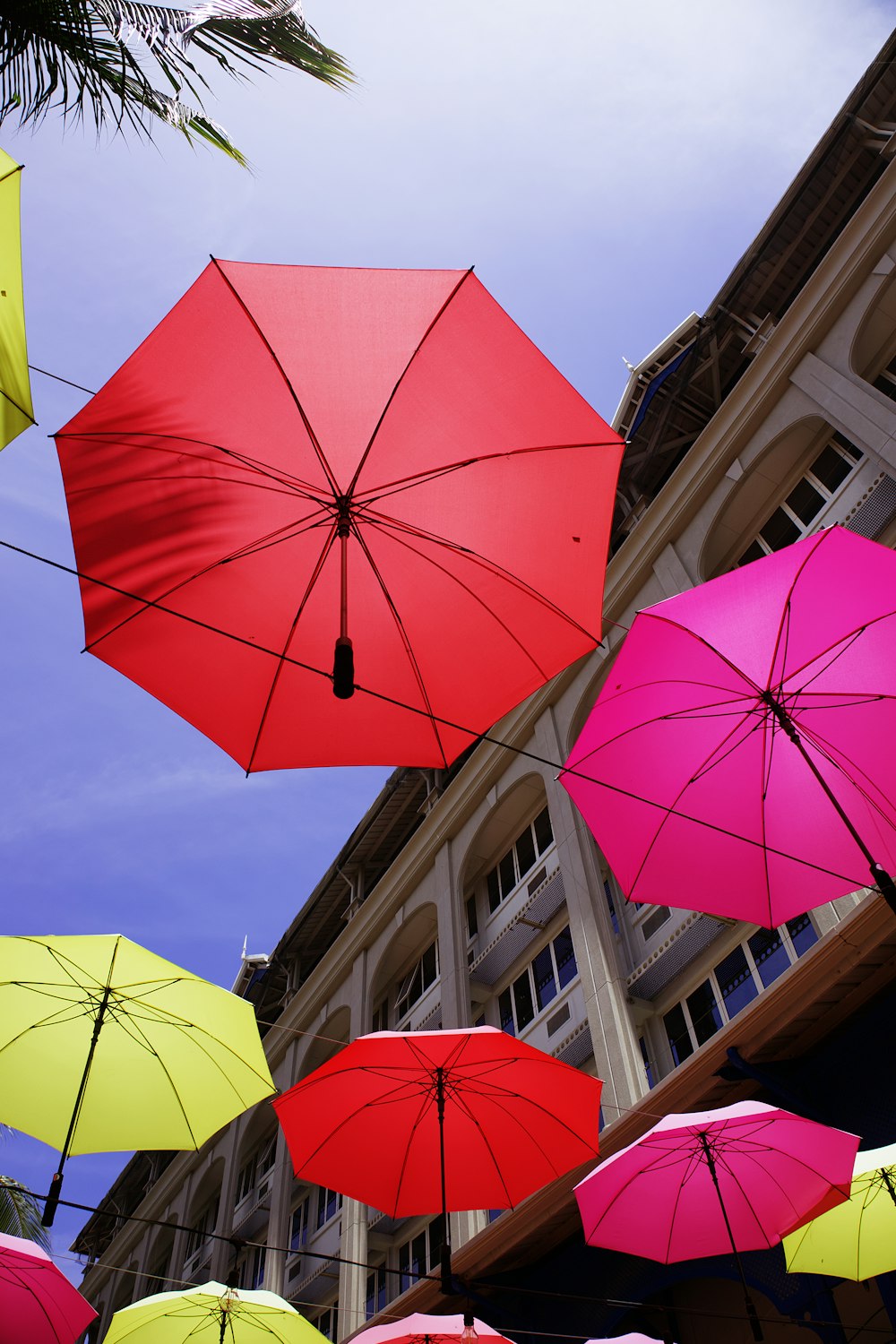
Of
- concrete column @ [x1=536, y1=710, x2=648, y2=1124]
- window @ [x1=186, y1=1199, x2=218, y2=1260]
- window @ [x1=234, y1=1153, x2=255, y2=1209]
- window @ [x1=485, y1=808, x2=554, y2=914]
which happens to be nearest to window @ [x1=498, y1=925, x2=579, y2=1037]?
concrete column @ [x1=536, y1=710, x2=648, y2=1124]

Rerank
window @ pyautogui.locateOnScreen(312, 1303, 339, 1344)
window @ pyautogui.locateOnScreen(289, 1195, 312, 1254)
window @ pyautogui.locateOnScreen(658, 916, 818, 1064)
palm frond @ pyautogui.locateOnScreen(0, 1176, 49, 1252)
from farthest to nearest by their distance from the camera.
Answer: window @ pyautogui.locateOnScreen(289, 1195, 312, 1254)
window @ pyautogui.locateOnScreen(312, 1303, 339, 1344)
palm frond @ pyautogui.locateOnScreen(0, 1176, 49, 1252)
window @ pyautogui.locateOnScreen(658, 916, 818, 1064)

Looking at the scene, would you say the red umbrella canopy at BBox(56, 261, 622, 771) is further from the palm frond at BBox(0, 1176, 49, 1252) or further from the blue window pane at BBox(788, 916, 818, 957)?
the palm frond at BBox(0, 1176, 49, 1252)

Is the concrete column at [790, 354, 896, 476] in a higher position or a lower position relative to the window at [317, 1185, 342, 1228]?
higher

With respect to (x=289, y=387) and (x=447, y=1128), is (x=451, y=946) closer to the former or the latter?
(x=447, y=1128)

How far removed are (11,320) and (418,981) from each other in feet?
66.2

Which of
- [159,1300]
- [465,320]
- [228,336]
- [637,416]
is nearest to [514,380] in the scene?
[465,320]

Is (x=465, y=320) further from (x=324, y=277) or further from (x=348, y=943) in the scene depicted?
(x=348, y=943)

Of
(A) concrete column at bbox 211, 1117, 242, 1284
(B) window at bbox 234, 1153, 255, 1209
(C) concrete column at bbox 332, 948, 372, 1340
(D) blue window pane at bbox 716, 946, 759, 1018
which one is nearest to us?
(D) blue window pane at bbox 716, 946, 759, 1018

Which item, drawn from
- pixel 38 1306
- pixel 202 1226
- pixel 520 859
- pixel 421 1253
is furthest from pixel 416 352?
pixel 202 1226

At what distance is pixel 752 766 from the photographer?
5.60 m

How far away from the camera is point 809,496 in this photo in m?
15.0

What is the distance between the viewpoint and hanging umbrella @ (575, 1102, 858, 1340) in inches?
294

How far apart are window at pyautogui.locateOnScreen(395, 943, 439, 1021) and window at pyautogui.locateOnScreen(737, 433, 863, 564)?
1206 centimetres

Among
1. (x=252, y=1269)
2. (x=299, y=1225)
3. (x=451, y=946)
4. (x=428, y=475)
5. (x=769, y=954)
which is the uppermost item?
(x=451, y=946)
